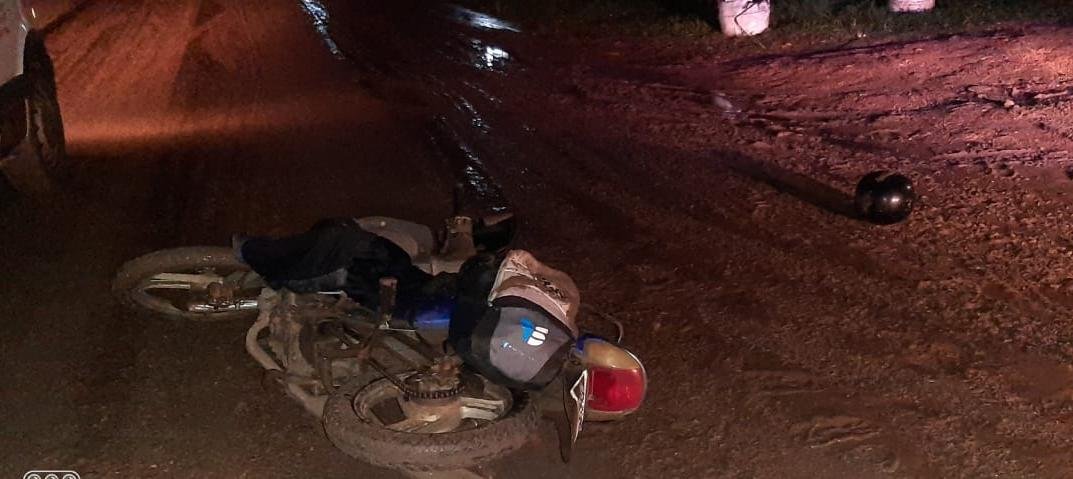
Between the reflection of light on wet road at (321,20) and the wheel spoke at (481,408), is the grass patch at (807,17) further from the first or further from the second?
the wheel spoke at (481,408)

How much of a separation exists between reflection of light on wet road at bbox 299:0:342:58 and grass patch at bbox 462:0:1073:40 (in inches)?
124

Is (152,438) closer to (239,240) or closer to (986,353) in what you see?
(239,240)

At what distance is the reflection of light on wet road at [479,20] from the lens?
15555mm

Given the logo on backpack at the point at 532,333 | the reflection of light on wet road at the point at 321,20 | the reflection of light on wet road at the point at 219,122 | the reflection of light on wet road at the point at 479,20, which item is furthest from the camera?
the reflection of light on wet road at the point at 479,20

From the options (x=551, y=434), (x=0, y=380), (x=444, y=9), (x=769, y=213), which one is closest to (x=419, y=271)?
(x=551, y=434)

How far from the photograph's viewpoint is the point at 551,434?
4.04 meters

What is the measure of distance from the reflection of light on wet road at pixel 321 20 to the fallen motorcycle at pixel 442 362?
9.74 m

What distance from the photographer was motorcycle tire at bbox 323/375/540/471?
3.44 meters

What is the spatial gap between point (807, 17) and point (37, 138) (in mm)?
11027

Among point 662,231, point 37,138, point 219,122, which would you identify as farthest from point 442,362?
point 219,122

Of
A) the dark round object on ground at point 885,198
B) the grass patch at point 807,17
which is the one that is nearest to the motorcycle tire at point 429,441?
the dark round object on ground at point 885,198

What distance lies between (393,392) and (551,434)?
711 mm

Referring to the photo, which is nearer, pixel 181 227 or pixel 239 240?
pixel 239 240

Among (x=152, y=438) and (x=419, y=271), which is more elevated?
(x=419, y=271)
